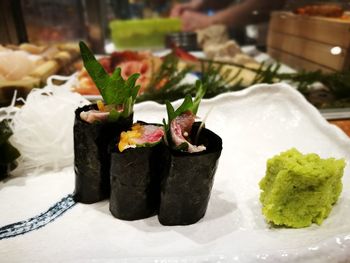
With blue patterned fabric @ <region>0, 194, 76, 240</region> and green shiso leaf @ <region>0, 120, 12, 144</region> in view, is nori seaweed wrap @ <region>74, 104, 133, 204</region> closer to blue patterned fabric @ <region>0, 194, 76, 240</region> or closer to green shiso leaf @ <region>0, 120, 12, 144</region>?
blue patterned fabric @ <region>0, 194, 76, 240</region>

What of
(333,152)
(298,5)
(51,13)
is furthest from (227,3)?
(333,152)

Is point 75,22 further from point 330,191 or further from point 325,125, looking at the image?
point 330,191

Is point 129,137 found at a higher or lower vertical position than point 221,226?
higher

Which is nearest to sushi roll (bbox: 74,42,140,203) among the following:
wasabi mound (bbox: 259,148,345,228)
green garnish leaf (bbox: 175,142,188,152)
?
green garnish leaf (bbox: 175,142,188,152)

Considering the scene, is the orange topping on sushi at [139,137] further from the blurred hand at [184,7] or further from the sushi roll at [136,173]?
the blurred hand at [184,7]

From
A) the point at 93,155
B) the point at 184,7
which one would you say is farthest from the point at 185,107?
the point at 184,7

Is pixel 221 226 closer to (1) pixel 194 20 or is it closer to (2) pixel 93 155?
(2) pixel 93 155

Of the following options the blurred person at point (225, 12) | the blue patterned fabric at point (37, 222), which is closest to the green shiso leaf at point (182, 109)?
the blue patterned fabric at point (37, 222)
